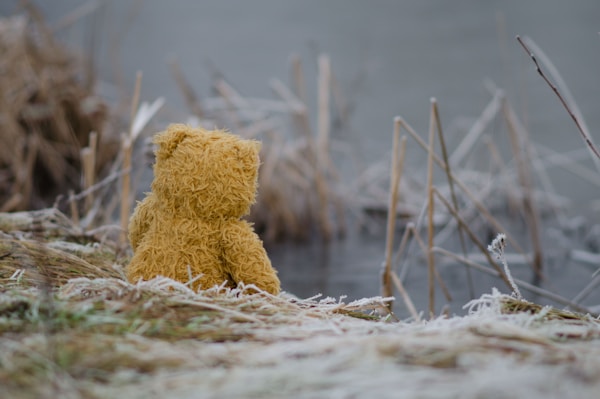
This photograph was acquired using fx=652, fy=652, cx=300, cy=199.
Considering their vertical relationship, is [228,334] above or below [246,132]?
below

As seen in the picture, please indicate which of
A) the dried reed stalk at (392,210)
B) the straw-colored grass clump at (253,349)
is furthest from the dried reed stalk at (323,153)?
the straw-colored grass clump at (253,349)

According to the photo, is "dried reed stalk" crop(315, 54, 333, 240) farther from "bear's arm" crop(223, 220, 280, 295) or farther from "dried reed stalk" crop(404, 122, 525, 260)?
"bear's arm" crop(223, 220, 280, 295)

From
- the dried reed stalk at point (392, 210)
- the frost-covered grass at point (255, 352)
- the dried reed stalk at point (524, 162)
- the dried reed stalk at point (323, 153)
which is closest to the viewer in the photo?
the frost-covered grass at point (255, 352)

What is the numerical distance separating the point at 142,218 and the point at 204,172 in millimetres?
166

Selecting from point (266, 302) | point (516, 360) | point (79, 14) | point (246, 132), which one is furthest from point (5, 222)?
point (79, 14)

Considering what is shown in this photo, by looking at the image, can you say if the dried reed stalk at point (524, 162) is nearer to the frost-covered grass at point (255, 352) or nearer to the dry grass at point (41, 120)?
the frost-covered grass at point (255, 352)

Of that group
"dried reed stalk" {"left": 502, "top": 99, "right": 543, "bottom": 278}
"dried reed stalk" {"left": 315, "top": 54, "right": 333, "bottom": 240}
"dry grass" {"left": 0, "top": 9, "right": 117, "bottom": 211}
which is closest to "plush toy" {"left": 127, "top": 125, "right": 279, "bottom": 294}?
"dried reed stalk" {"left": 502, "top": 99, "right": 543, "bottom": 278}

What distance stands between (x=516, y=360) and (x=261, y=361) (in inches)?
9.6

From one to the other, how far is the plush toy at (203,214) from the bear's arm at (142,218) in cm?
3

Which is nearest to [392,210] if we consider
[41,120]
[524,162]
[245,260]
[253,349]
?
[245,260]

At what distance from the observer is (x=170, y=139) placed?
995mm

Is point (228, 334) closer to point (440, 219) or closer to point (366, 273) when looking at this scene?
point (366, 273)

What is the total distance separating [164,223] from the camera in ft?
3.32

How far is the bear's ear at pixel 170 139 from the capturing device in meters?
0.99
